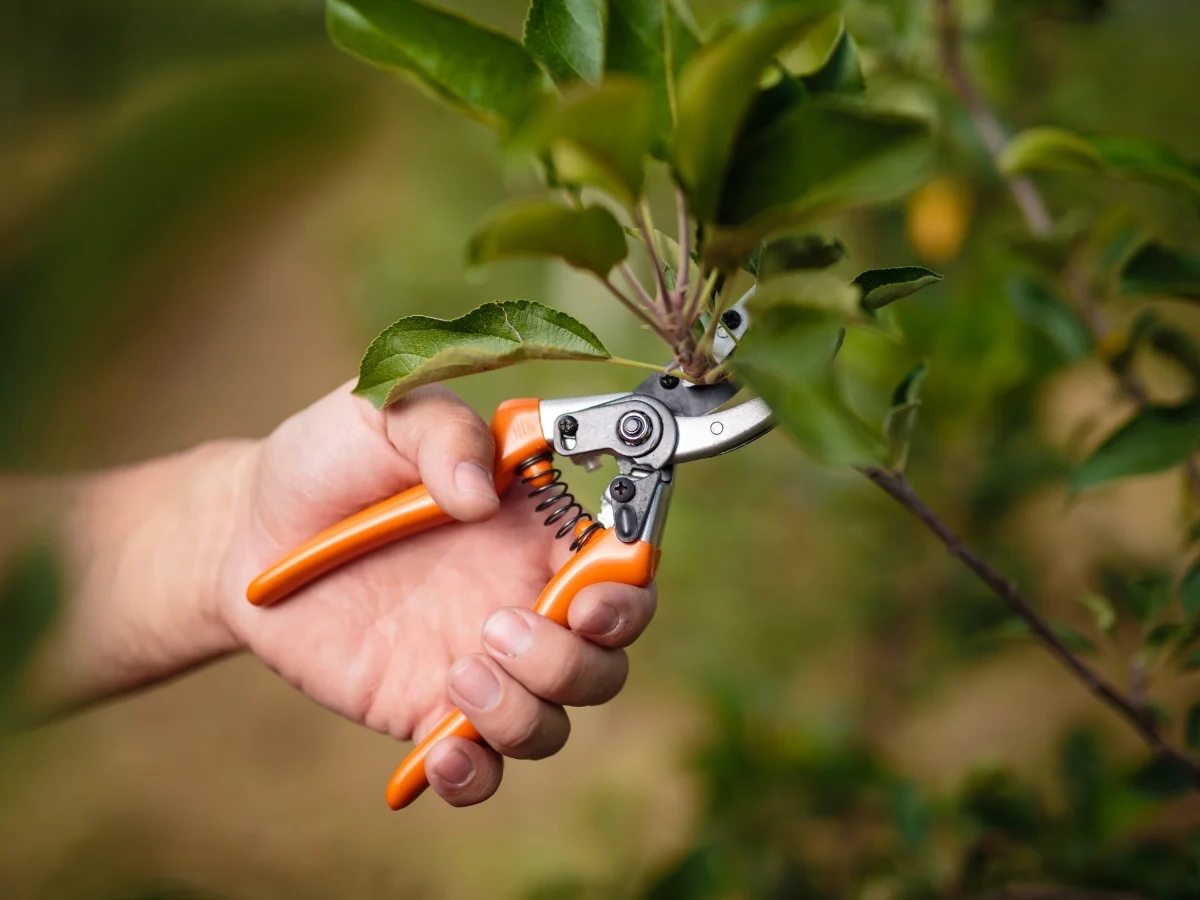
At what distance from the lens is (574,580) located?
2.50 ft

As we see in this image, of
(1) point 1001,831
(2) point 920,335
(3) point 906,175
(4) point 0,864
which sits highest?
(3) point 906,175

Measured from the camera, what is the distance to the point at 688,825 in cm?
196

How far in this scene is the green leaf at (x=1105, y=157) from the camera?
0.58 m

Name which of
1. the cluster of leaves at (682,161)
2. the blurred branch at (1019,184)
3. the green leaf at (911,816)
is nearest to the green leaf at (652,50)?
the cluster of leaves at (682,161)

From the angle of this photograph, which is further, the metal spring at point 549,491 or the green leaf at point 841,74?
the metal spring at point 549,491

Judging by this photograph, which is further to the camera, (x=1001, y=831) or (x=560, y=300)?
(x=560, y=300)

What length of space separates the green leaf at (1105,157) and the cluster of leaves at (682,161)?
0.35ft

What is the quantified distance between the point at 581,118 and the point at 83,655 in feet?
3.01

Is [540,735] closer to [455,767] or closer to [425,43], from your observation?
[455,767]

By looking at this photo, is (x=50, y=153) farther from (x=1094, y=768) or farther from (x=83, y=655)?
(x=1094, y=768)

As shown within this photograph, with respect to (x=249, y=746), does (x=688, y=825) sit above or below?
below

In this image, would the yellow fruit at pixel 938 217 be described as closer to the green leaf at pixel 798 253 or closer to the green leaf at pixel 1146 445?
the green leaf at pixel 1146 445

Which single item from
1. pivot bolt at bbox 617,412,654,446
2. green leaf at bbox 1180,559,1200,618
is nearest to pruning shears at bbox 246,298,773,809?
pivot bolt at bbox 617,412,654,446

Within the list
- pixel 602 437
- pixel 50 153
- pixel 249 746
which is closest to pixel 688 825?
pixel 249 746
